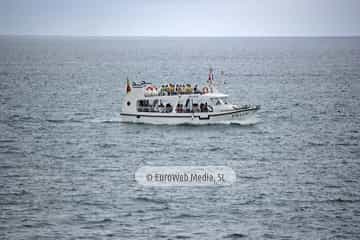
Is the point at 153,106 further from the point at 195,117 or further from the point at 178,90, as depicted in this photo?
the point at 195,117

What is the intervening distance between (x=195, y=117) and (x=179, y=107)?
7.72ft

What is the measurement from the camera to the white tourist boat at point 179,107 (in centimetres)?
7794

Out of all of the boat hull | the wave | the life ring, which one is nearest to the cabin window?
the boat hull

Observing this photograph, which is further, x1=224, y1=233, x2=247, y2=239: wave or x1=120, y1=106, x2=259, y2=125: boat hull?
x1=120, y1=106, x2=259, y2=125: boat hull

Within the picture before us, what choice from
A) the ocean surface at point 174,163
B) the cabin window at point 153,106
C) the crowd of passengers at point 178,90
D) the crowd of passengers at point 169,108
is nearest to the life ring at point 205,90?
the crowd of passengers at point 178,90

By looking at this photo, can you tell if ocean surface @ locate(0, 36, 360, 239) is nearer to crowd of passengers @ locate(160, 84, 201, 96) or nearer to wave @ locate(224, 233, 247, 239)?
wave @ locate(224, 233, 247, 239)

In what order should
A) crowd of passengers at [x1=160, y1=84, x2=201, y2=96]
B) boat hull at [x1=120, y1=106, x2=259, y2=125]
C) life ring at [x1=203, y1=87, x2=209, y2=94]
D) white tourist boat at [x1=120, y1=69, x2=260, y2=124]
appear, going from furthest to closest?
crowd of passengers at [x1=160, y1=84, x2=201, y2=96]
life ring at [x1=203, y1=87, x2=209, y2=94]
white tourist boat at [x1=120, y1=69, x2=260, y2=124]
boat hull at [x1=120, y1=106, x2=259, y2=125]

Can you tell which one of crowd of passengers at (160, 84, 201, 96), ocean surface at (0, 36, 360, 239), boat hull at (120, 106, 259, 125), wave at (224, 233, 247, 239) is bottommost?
wave at (224, 233, 247, 239)

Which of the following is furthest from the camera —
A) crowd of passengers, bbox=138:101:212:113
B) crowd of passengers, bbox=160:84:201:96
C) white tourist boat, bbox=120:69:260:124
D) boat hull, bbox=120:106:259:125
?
crowd of passengers, bbox=160:84:201:96

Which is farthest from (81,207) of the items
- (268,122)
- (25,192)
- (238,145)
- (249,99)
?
(249,99)

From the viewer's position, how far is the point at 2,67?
17738cm

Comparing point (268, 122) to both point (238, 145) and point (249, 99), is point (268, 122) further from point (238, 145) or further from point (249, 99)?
point (249, 99)

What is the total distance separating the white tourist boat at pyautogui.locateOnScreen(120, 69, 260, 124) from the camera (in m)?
77.9

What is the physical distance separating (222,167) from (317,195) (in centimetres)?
1075
